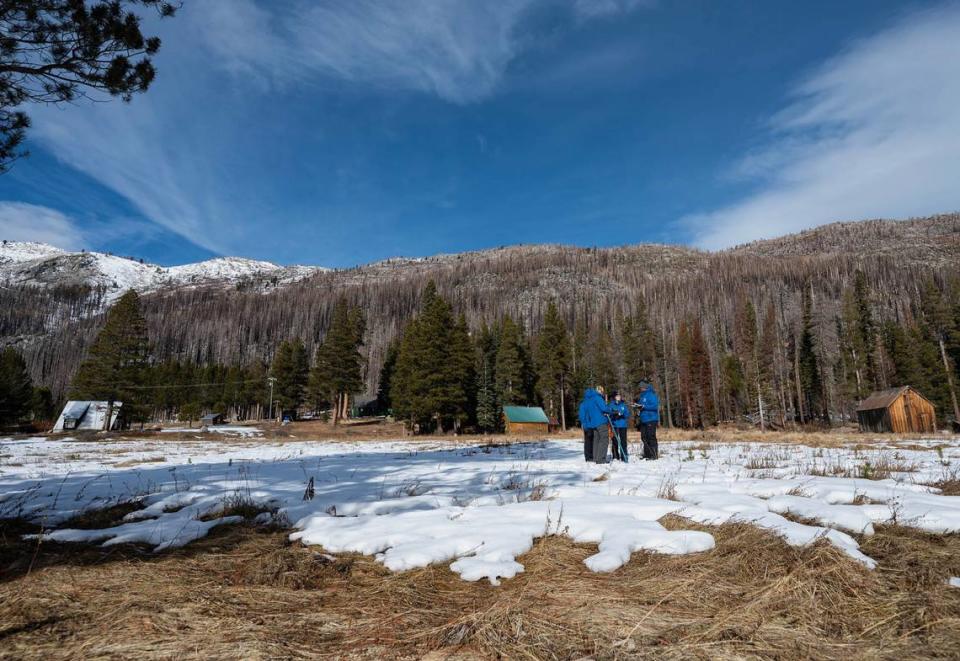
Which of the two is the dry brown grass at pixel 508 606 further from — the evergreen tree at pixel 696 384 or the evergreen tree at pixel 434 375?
the evergreen tree at pixel 696 384

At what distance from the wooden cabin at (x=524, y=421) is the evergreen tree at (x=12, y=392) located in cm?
4522

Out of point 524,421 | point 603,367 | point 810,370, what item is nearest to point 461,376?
point 524,421

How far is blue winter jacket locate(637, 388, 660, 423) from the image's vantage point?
33.7 ft

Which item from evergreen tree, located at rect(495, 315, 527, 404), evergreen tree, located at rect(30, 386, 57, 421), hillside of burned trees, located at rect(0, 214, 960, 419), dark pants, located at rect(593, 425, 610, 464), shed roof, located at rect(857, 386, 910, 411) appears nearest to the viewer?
dark pants, located at rect(593, 425, 610, 464)

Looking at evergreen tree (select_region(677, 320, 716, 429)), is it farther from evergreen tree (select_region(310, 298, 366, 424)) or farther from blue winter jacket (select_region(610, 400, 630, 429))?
blue winter jacket (select_region(610, 400, 630, 429))

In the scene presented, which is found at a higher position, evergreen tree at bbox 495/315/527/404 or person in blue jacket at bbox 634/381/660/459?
evergreen tree at bbox 495/315/527/404

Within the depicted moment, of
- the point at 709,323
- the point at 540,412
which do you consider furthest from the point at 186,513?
the point at 709,323

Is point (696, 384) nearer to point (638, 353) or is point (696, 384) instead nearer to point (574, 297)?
point (638, 353)

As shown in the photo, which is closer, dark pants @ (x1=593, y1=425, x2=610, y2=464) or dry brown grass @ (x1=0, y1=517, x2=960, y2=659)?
dry brown grass @ (x1=0, y1=517, x2=960, y2=659)

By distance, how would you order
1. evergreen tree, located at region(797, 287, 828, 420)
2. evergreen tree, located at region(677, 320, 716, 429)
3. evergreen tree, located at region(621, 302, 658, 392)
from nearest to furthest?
1. evergreen tree, located at region(677, 320, 716, 429)
2. evergreen tree, located at region(621, 302, 658, 392)
3. evergreen tree, located at region(797, 287, 828, 420)

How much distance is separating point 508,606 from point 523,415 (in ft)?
131

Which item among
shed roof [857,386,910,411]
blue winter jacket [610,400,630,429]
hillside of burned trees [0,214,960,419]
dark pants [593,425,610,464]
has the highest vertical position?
hillside of burned trees [0,214,960,419]

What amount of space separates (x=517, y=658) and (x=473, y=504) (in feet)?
10.5

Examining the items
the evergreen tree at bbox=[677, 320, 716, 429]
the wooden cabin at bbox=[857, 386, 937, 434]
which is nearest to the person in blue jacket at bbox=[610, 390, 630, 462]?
the wooden cabin at bbox=[857, 386, 937, 434]
